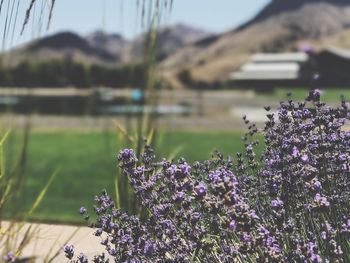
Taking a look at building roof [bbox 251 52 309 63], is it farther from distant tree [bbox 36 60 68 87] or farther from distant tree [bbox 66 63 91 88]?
distant tree [bbox 66 63 91 88]

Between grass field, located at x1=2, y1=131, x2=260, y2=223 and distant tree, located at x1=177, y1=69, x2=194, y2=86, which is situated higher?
distant tree, located at x1=177, y1=69, x2=194, y2=86

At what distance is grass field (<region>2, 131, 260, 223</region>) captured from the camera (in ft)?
27.9

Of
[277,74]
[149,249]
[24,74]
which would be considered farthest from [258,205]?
[277,74]

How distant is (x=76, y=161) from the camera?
543 inches

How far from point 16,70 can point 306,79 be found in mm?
98935

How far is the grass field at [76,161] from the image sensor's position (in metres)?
8.51

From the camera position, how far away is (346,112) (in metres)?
3.91

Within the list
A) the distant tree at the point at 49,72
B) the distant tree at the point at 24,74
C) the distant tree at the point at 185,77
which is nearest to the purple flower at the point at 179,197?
the distant tree at the point at 24,74

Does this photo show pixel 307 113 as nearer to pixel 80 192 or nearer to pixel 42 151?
pixel 80 192

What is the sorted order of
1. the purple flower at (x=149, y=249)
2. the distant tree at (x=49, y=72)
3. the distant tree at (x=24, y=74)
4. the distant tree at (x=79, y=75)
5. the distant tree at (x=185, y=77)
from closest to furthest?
the distant tree at (x=24, y=74) < the distant tree at (x=79, y=75) < the purple flower at (x=149, y=249) < the distant tree at (x=49, y=72) < the distant tree at (x=185, y=77)

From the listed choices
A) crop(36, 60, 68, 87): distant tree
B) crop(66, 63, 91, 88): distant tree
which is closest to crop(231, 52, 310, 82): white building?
crop(36, 60, 68, 87): distant tree

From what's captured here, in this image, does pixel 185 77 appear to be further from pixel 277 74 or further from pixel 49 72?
pixel 49 72

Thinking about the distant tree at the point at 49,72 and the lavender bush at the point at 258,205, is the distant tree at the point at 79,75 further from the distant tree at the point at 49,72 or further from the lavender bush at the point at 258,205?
the distant tree at the point at 49,72

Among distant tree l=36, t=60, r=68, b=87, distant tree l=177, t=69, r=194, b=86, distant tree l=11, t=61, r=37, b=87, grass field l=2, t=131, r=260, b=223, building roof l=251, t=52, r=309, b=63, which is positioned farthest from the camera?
building roof l=251, t=52, r=309, b=63
